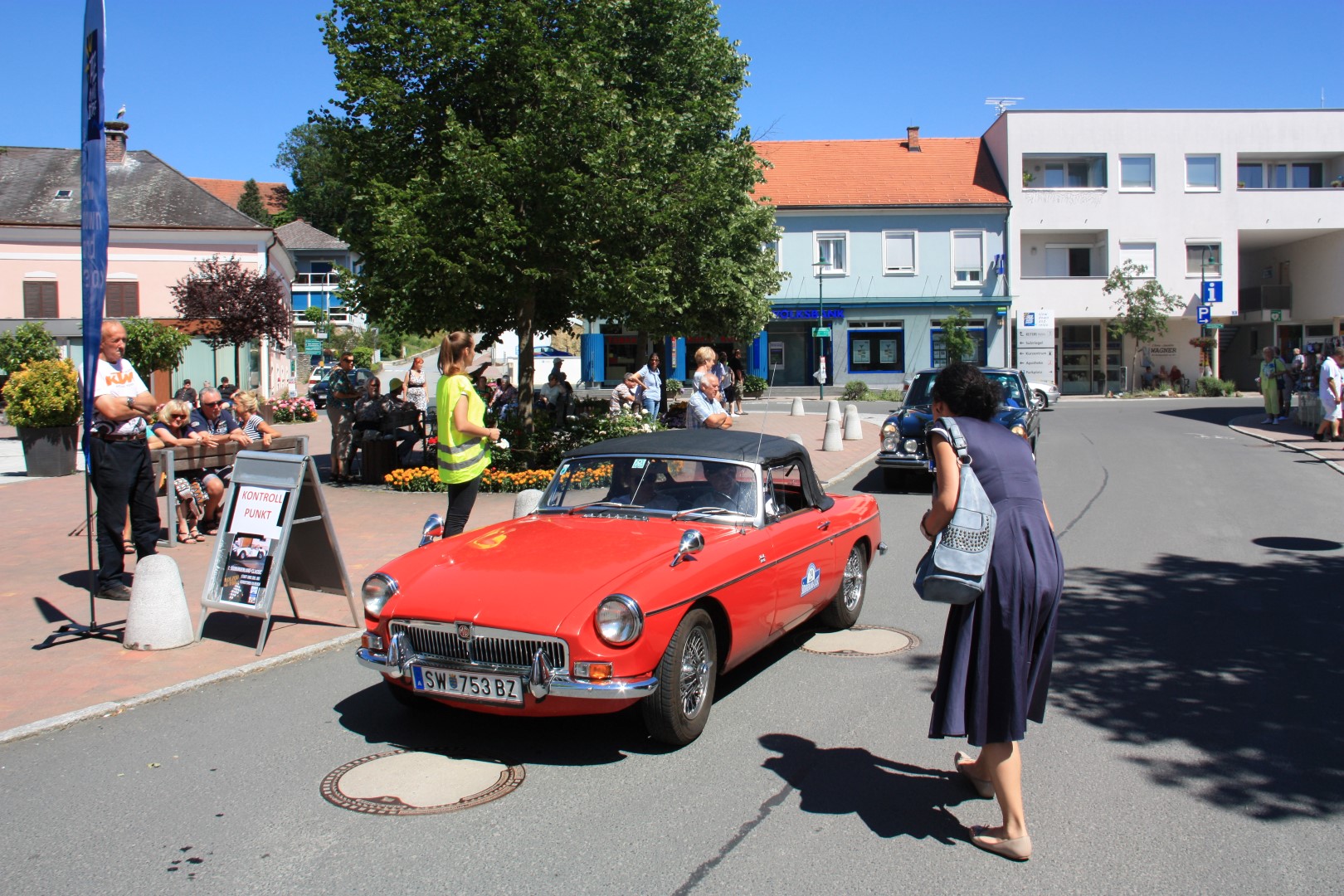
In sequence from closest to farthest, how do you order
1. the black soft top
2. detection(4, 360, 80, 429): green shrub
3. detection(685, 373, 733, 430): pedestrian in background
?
the black soft top, detection(685, 373, 733, 430): pedestrian in background, detection(4, 360, 80, 429): green shrub

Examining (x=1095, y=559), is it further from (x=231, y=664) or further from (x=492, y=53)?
(x=492, y=53)

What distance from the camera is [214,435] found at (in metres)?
11.2

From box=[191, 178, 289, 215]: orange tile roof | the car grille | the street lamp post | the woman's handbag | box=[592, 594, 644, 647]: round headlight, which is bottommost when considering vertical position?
the car grille

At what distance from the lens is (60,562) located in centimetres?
944

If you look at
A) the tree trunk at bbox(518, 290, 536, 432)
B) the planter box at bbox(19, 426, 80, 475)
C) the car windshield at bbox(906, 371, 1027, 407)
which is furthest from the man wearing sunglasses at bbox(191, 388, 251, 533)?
the car windshield at bbox(906, 371, 1027, 407)

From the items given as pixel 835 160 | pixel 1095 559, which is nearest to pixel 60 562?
pixel 1095 559

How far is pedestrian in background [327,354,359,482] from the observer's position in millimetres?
14984

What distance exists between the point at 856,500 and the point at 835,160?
138 feet

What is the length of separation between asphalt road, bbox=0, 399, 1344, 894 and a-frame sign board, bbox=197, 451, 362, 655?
2.15ft

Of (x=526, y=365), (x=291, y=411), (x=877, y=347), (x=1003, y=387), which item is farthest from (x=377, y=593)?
(x=877, y=347)

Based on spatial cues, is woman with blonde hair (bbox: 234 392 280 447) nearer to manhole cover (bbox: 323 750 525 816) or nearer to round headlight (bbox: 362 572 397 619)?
round headlight (bbox: 362 572 397 619)

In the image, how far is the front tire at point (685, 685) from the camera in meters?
4.64

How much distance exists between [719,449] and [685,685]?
167cm

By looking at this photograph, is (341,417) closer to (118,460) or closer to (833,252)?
(118,460)
